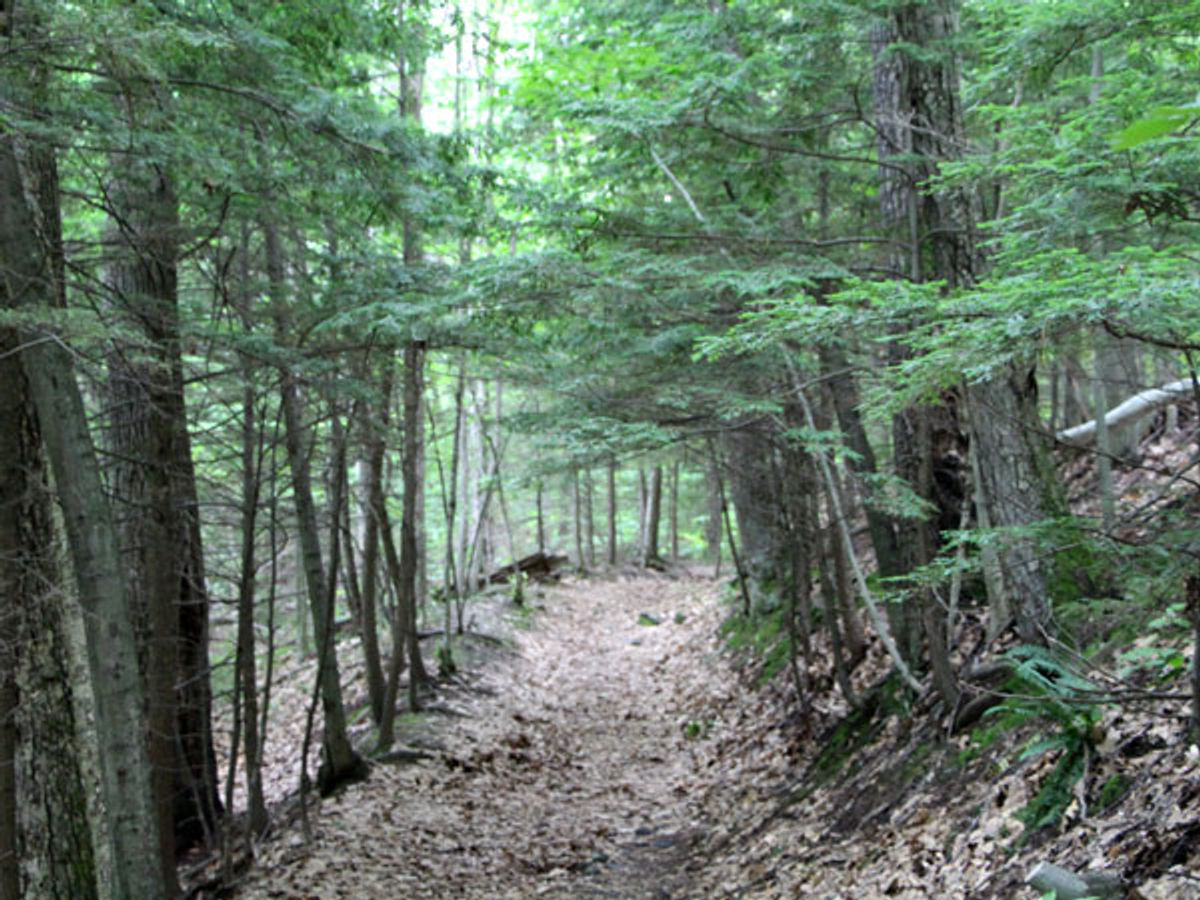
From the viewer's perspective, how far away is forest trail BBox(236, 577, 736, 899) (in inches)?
275

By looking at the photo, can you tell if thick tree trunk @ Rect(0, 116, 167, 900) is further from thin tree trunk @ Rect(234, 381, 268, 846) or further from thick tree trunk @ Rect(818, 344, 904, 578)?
thick tree trunk @ Rect(818, 344, 904, 578)

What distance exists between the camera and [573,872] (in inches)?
278

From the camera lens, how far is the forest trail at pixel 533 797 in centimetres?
699

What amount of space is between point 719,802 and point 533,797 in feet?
6.34

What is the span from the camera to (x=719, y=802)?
8.28 metres

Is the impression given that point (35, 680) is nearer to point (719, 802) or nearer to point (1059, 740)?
point (719, 802)

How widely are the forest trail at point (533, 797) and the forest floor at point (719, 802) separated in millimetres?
27

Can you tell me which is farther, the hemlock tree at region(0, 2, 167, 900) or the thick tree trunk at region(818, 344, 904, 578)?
the thick tree trunk at region(818, 344, 904, 578)

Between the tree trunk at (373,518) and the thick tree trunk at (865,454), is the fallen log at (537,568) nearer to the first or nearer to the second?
the tree trunk at (373,518)

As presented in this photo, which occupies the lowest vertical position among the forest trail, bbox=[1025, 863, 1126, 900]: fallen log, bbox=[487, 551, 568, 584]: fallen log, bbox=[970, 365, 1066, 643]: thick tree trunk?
bbox=[487, 551, 568, 584]: fallen log

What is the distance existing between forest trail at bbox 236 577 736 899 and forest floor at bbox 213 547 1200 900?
0.09 ft

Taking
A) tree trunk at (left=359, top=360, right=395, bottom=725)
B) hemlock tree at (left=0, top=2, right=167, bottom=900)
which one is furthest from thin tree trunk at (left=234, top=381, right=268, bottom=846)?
hemlock tree at (left=0, top=2, right=167, bottom=900)

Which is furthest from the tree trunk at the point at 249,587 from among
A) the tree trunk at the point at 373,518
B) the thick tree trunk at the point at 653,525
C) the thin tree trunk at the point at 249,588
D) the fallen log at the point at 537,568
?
the thick tree trunk at the point at 653,525

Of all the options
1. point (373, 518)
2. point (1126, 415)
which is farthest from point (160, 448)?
point (1126, 415)
